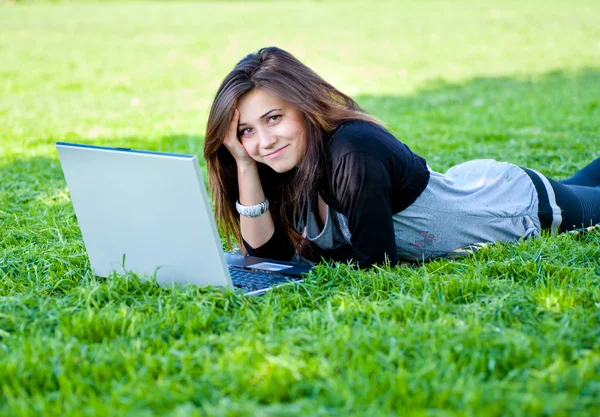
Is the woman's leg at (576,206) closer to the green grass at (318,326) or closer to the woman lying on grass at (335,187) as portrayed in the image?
the woman lying on grass at (335,187)

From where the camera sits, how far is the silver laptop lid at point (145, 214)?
2.41 metres

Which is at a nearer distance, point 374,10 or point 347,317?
point 347,317

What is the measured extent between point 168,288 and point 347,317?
0.73m

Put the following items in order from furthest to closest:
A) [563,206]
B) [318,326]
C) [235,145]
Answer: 1. [563,206]
2. [235,145]
3. [318,326]

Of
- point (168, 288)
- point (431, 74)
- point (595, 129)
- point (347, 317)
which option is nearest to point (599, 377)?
point (347, 317)

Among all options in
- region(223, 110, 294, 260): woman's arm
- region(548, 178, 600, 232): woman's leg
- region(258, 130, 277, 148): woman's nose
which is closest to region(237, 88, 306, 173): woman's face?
region(258, 130, 277, 148): woman's nose

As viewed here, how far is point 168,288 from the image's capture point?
8.91 ft

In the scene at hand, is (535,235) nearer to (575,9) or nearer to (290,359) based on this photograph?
(290,359)

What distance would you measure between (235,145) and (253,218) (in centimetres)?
42

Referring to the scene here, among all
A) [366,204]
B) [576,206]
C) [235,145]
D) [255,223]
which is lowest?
[576,206]

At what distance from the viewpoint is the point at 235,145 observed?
318 centimetres

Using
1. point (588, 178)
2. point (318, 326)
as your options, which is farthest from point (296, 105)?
point (588, 178)

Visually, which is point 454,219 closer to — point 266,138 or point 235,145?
point 266,138

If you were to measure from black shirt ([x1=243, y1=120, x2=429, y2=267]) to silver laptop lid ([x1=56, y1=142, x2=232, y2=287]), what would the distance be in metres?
0.65
